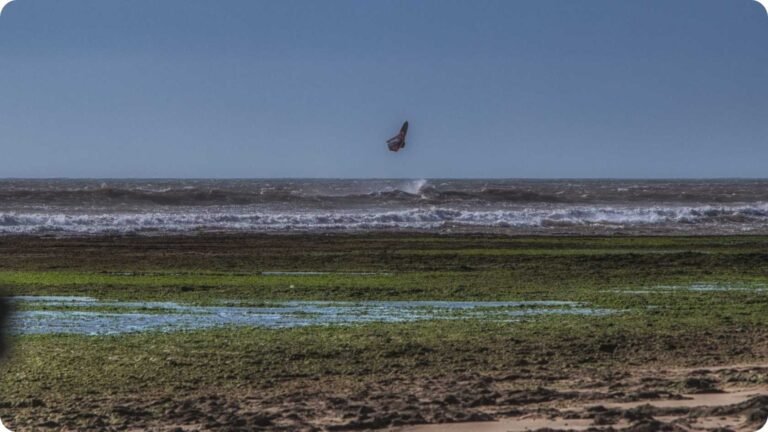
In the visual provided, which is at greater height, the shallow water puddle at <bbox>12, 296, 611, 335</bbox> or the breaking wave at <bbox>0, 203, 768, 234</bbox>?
the shallow water puddle at <bbox>12, 296, 611, 335</bbox>

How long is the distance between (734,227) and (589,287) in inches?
871

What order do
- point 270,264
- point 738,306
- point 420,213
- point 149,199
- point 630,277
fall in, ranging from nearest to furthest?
point 738,306 < point 630,277 < point 270,264 < point 420,213 < point 149,199

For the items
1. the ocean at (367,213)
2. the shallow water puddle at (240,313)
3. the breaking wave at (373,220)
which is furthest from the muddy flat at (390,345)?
the ocean at (367,213)

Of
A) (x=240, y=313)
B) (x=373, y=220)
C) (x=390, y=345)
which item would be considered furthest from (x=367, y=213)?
(x=390, y=345)

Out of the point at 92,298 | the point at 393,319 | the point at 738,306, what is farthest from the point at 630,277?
the point at 92,298

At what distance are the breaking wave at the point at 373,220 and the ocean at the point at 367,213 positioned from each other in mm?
36

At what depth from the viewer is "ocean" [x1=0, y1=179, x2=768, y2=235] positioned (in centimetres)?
3403

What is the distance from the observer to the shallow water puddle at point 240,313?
11680mm

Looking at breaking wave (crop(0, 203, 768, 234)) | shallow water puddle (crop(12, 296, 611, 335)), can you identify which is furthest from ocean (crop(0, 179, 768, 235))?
shallow water puddle (crop(12, 296, 611, 335))

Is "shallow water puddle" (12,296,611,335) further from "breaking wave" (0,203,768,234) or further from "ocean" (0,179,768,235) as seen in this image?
"breaking wave" (0,203,768,234)

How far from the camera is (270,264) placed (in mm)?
20469

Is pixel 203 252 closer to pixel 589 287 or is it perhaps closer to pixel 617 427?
pixel 589 287

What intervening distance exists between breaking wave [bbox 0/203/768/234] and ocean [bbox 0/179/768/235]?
0.12 ft

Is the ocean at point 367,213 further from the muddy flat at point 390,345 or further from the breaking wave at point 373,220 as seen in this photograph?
the muddy flat at point 390,345
